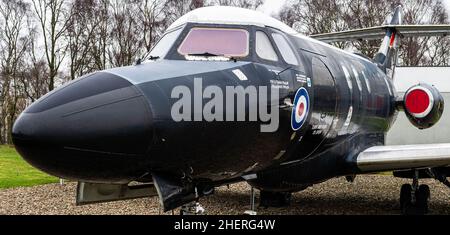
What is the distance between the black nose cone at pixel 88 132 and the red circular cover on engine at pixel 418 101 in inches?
258

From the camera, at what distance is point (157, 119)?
11.7 ft

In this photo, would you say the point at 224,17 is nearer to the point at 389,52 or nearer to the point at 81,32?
the point at 389,52

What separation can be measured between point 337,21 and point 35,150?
1293 inches

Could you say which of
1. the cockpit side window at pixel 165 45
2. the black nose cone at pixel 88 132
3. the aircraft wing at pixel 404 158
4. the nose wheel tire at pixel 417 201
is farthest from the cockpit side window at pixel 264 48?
the nose wheel tire at pixel 417 201

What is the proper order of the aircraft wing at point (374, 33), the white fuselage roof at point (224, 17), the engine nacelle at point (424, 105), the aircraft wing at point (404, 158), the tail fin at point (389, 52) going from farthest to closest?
the aircraft wing at point (374, 33), the tail fin at point (389, 52), the engine nacelle at point (424, 105), the aircraft wing at point (404, 158), the white fuselage roof at point (224, 17)

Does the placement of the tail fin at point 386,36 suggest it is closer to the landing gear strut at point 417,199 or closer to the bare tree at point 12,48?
the landing gear strut at point 417,199

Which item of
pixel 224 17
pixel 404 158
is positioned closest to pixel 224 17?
pixel 224 17

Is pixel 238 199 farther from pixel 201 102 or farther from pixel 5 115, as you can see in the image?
pixel 5 115

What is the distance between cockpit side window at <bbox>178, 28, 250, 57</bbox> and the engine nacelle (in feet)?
15.8

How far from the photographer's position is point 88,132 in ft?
11.0

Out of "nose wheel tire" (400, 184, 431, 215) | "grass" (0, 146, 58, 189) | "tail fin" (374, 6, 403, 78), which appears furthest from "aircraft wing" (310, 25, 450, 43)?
"grass" (0, 146, 58, 189)

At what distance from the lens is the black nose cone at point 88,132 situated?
130 inches

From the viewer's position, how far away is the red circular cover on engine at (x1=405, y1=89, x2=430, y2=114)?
8758 millimetres

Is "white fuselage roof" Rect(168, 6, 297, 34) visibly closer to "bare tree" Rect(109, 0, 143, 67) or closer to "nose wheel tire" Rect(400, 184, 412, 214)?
"nose wheel tire" Rect(400, 184, 412, 214)
